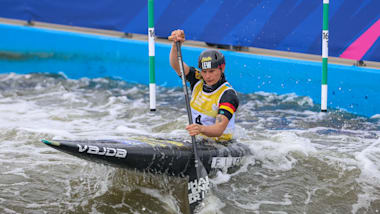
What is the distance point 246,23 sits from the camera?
697cm

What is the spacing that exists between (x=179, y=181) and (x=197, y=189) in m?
0.33

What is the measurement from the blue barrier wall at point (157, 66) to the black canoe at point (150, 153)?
2383mm

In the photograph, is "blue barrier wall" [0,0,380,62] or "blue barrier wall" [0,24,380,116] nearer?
"blue barrier wall" [0,0,380,62]

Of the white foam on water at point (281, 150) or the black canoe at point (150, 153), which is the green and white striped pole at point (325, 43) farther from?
the black canoe at point (150, 153)

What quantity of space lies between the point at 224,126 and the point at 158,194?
2.46 feet

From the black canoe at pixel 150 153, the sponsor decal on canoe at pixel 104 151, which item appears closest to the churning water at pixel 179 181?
the black canoe at pixel 150 153

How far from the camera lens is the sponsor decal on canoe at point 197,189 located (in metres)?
3.92

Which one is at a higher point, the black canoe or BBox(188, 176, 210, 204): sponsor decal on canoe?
the black canoe

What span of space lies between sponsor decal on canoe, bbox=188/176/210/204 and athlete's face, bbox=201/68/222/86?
815mm

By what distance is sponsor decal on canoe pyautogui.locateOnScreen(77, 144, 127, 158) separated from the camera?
11.5 ft

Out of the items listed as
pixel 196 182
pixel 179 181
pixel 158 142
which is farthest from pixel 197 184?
pixel 158 142

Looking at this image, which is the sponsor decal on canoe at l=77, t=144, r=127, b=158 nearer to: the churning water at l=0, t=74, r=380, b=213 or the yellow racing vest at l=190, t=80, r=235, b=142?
the churning water at l=0, t=74, r=380, b=213

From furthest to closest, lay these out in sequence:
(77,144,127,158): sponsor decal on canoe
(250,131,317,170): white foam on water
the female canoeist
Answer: (250,131,317,170): white foam on water → the female canoeist → (77,144,127,158): sponsor decal on canoe

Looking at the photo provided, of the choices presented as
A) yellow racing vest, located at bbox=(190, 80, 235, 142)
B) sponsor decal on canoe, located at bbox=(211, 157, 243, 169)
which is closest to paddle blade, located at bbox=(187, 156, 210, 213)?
sponsor decal on canoe, located at bbox=(211, 157, 243, 169)
